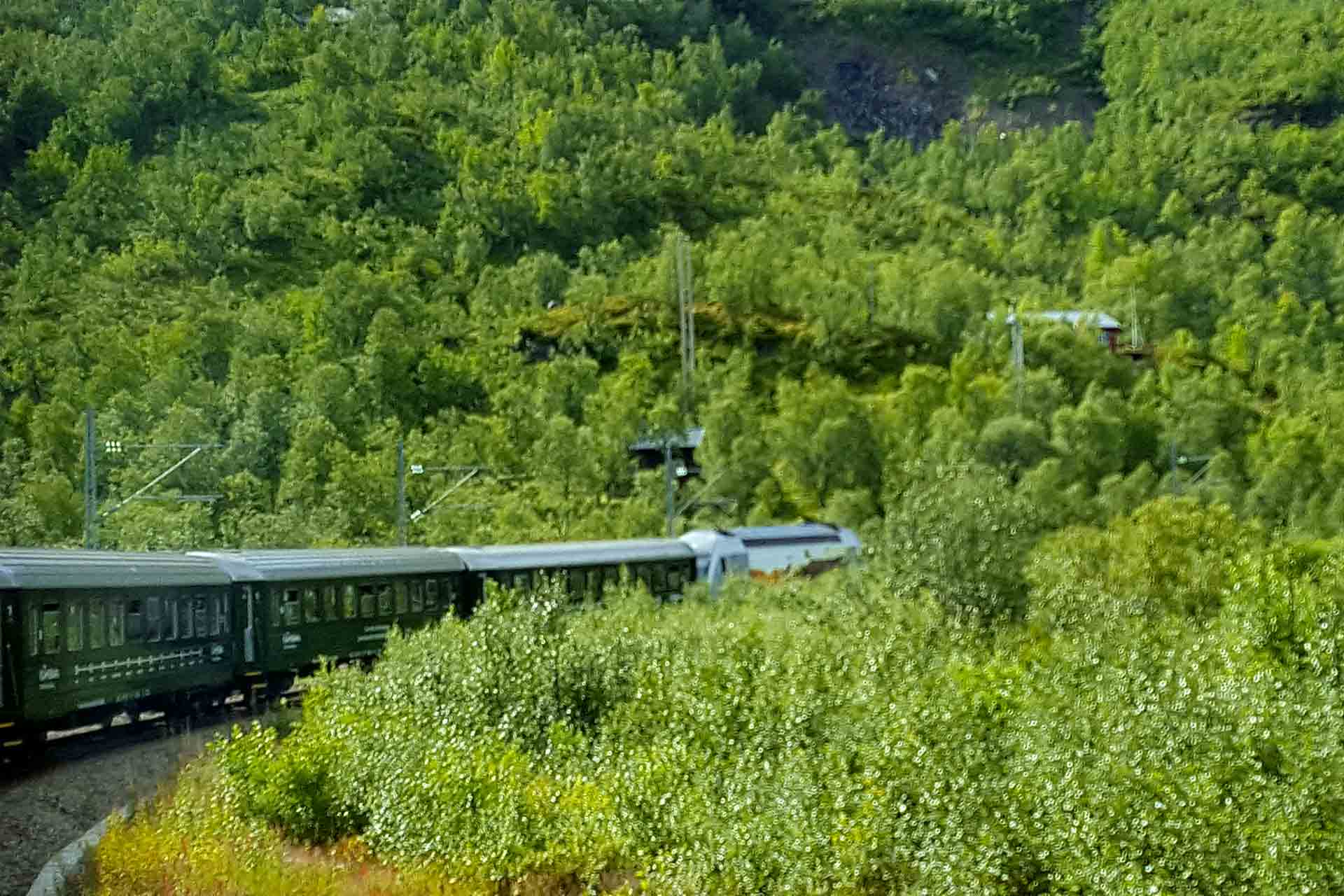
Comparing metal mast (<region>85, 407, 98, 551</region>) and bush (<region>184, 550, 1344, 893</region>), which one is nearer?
bush (<region>184, 550, 1344, 893</region>)

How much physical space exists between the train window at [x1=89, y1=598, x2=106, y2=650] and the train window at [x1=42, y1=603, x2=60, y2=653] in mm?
1036

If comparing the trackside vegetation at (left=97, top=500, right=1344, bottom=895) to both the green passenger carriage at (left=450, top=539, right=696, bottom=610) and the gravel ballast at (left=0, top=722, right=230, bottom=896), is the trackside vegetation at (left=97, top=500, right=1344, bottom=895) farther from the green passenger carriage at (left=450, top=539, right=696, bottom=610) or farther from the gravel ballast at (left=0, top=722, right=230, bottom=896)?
the green passenger carriage at (left=450, top=539, right=696, bottom=610)

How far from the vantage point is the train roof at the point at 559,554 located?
132 feet

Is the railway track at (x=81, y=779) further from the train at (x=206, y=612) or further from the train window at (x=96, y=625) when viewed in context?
the train window at (x=96, y=625)

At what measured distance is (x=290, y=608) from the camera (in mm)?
32781

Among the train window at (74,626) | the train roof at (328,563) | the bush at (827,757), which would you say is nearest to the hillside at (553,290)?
the train roof at (328,563)

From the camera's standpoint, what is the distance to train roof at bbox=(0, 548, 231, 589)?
79.5 ft

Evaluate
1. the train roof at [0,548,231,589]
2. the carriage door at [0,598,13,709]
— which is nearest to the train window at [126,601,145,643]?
the train roof at [0,548,231,589]

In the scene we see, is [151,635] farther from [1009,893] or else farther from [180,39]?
[180,39]

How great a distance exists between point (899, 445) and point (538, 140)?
265 ft

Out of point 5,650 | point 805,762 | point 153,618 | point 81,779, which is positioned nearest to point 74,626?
point 5,650

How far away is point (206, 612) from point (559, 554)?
13.3m

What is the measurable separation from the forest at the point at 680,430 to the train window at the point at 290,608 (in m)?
5.39

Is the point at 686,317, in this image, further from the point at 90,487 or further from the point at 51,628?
the point at 51,628
